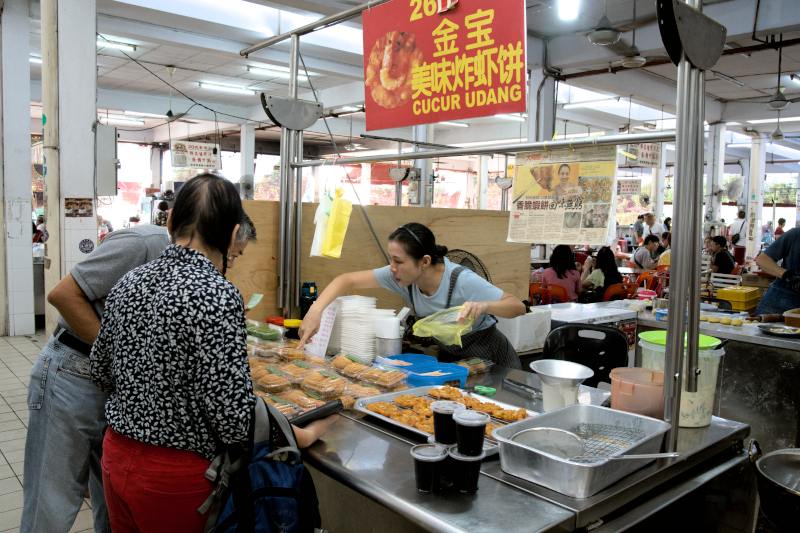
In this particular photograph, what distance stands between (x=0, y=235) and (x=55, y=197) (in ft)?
7.96

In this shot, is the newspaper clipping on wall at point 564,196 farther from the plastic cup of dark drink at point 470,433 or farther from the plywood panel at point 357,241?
the plywood panel at point 357,241

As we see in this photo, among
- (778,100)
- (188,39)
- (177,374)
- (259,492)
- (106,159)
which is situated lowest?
(259,492)

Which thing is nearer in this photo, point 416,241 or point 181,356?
point 181,356

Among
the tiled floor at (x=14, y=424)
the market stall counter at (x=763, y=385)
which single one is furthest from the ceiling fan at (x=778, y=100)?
the tiled floor at (x=14, y=424)

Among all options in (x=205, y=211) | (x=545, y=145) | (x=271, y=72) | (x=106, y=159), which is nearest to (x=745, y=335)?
(x=545, y=145)

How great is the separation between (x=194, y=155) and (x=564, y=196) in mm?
12165

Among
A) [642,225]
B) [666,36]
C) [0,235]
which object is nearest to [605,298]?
[666,36]

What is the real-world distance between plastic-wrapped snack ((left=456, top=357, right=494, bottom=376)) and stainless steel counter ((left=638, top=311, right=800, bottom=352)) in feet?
7.35

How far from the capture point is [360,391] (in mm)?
2289

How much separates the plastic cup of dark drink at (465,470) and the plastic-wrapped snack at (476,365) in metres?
1.08

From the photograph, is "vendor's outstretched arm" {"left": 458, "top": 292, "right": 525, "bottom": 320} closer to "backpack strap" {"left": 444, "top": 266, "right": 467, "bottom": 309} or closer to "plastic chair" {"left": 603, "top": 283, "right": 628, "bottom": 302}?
"backpack strap" {"left": 444, "top": 266, "right": 467, "bottom": 309}

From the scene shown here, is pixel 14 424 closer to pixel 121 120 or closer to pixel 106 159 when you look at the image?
pixel 106 159

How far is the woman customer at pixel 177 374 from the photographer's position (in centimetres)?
147

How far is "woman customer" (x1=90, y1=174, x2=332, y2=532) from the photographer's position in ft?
4.83
